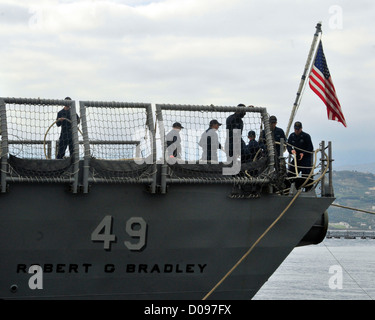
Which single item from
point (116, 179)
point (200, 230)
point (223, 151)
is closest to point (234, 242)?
point (200, 230)

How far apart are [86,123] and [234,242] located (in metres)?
3.47

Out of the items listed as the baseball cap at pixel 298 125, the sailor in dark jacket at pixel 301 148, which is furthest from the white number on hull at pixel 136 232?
the baseball cap at pixel 298 125

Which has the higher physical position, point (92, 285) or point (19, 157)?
point (19, 157)

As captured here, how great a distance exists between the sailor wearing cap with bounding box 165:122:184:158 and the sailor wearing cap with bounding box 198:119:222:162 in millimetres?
453

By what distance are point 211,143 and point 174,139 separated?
0.77 metres

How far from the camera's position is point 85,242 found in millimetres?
13195

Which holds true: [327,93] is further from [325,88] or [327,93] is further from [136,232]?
[136,232]

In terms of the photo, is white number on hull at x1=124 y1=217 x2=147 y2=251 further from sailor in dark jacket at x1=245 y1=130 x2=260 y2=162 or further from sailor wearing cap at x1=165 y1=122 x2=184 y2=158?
sailor in dark jacket at x1=245 y1=130 x2=260 y2=162

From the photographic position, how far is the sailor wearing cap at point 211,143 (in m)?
14.0

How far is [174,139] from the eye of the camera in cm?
1370

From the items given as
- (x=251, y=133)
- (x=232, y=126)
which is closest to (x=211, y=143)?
(x=232, y=126)

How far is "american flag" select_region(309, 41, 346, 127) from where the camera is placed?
1645 cm

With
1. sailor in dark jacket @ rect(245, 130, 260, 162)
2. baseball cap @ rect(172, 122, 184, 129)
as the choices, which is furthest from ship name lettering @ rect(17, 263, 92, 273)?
sailor in dark jacket @ rect(245, 130, 260, 162)

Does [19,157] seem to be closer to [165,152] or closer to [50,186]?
[50,186]
